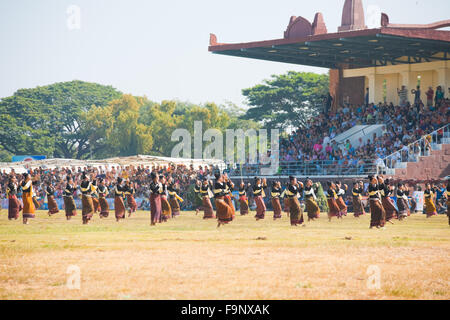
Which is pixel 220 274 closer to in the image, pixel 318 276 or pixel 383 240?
pixel 318 276

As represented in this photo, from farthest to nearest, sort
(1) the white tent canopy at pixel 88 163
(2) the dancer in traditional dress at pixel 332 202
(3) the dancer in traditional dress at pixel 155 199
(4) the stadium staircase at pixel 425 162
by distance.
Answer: (1) the white tent canopy at pixel 88 163, (4) the stadium staircase at pixel 425 162, (2) the dancer in traditional dress at pixel 332 202, (3) the dancer in traditional dress at pixel 155 199

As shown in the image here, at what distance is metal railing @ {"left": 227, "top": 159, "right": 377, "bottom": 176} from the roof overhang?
23.6ft

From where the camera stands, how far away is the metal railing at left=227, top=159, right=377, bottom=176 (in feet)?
143

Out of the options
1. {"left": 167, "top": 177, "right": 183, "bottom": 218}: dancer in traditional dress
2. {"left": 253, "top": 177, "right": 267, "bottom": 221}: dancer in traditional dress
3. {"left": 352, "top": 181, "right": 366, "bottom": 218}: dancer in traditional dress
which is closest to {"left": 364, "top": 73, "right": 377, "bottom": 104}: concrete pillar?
{"left": 352, "top": 181, "right": 366, "bottom": 218}: dancer in traditional dress

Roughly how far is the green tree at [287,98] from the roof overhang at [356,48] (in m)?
17.0

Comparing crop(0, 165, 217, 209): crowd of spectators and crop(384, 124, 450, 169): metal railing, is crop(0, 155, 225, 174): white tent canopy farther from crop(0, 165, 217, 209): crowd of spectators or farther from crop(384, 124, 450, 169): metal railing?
crop(384, 124, 450, 169): metal railing

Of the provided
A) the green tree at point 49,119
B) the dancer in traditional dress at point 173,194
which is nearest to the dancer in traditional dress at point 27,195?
the dancer in traditional dress at point 173,194

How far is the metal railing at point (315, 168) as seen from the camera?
43.5 m

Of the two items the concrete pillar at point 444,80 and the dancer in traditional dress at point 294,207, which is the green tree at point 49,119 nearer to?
the concrete pillar at point 444,80

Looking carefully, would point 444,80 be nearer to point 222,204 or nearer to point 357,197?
point 357,197

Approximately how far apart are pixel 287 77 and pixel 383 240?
177ft

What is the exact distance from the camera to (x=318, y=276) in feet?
45.8

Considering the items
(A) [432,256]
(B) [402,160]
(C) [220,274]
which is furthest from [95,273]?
(B) [402,160]

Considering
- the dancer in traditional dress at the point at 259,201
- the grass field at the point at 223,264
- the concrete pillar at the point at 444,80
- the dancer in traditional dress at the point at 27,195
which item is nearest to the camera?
the grass field at the point at 223,264
